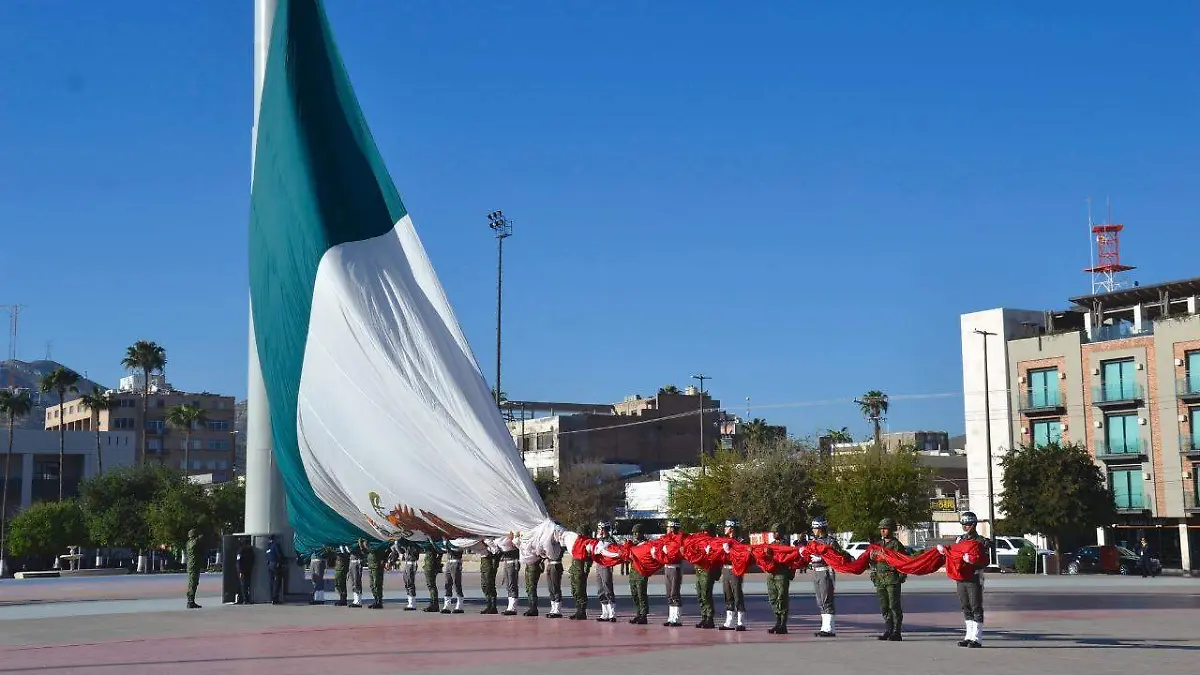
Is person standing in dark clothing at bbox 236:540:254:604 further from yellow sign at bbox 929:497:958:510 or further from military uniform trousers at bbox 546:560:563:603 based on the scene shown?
yellow sign at bbox 929:497:958:510

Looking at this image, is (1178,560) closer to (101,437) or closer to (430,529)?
(430,529)

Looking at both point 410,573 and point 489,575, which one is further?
point 410,573

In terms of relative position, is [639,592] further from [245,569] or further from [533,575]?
[245,569]

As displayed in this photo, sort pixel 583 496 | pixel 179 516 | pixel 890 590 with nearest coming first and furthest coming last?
pixel 890 590, pixel 179 516, pixel 583 496

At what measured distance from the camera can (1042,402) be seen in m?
67.7

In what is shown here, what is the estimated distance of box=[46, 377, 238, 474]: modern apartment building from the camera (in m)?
150

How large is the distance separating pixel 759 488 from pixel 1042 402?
1542cm

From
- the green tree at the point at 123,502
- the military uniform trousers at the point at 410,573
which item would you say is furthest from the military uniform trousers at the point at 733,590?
the green tree at the point at 123,502

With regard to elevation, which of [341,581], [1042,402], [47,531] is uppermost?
[1042,402]

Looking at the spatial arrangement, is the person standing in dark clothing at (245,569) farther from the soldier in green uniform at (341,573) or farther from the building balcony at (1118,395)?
the building balcony at (1118,395)

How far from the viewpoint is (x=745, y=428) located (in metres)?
105

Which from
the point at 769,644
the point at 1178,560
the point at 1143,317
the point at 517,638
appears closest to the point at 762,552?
the point at 769,644

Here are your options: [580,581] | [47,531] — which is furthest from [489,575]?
[47,531]

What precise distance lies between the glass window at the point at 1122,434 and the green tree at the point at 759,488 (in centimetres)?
1510
